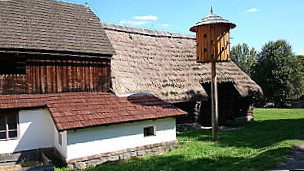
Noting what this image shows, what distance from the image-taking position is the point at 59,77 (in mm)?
11156

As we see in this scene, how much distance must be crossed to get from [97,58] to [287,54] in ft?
88.9

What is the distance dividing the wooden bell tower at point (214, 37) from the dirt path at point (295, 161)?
5074mm

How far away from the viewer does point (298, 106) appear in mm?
28922

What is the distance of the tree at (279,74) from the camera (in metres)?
29.5

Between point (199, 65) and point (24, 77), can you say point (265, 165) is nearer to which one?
point (24, 77)

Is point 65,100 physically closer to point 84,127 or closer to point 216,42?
point 84,127

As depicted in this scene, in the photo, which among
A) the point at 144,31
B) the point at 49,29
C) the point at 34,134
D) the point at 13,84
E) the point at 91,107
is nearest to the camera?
the point at 34,134

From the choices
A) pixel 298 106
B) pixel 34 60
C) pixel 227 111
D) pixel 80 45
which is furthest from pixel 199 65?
pixel 298 106

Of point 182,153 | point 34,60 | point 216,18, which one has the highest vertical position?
point 216,18

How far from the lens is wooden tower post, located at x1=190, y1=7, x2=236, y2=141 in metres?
11.3

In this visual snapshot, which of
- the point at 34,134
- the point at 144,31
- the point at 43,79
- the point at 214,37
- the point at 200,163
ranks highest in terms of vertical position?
the point at 144,31

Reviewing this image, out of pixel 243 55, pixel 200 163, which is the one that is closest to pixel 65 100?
pixel 200 163

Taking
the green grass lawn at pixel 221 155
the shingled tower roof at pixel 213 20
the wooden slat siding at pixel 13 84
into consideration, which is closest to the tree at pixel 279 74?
the green grass lawn at pixel 221 155

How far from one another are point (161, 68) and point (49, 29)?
6841 mm
